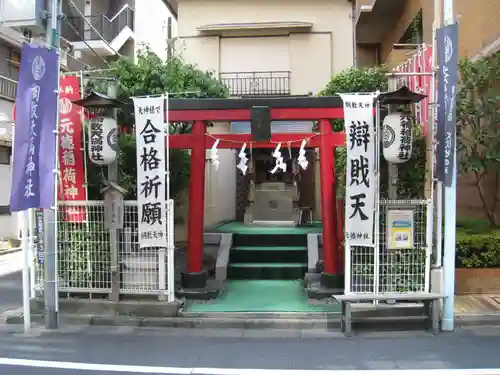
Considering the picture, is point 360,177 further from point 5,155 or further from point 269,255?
point 5,155

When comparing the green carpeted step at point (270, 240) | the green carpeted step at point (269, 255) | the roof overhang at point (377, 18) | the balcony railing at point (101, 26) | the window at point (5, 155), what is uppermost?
the balcony railing at point (101, 26)

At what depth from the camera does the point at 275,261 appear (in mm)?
11891

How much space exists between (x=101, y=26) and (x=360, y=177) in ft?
62.4

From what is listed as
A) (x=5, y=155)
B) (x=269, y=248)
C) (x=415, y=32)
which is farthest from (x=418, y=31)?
(x=5, y=155)

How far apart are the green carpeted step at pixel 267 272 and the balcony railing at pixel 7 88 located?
1271cm

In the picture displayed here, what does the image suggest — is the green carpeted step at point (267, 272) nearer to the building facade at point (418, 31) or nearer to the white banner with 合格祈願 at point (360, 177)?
the white banner with 合格祈願 at point (360, 177)

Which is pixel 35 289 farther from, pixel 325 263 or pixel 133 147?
pixel 325 263

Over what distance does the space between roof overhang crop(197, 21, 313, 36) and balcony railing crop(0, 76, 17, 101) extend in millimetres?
7753

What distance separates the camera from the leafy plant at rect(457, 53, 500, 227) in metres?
9.87

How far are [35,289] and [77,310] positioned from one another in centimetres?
93

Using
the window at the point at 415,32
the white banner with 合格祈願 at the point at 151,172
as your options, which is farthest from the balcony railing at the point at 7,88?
the window at the point at 415,32

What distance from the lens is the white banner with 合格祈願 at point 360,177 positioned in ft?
25.9

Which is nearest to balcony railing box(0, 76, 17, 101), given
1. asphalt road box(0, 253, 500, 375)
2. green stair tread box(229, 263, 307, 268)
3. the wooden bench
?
green stair tread box(229, 263, 307, 268)

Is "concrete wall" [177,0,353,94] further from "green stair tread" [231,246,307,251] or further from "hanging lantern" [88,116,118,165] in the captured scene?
"hanging lantern" [88,116,118,165]
